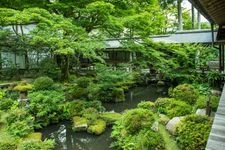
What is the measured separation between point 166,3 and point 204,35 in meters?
13.6

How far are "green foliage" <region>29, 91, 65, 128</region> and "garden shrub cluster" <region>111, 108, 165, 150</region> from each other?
11.1ft

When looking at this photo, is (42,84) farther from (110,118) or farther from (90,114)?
(110,118)

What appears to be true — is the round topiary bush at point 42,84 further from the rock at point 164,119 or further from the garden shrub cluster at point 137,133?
the rock at point 164,119

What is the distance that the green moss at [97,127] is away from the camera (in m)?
10.2

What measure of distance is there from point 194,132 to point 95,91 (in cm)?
860

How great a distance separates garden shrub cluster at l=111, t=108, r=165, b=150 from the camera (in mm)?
7316

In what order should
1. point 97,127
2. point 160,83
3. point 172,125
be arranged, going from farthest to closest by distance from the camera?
point 160,83 < point 97,127 < point 172,125

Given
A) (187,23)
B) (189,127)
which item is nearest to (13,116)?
(189,127)

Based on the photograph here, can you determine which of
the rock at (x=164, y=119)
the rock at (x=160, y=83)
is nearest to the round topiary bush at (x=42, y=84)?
the rock at (x=164, y=119)

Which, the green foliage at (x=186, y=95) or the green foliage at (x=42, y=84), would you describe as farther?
the green foliage at (x=42, y=84)

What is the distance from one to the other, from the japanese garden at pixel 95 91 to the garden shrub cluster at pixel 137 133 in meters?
0.03

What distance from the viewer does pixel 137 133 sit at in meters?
8.36

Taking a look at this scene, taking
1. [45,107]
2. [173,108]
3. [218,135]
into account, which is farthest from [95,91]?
[218,135]

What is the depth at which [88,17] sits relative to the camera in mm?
14586
